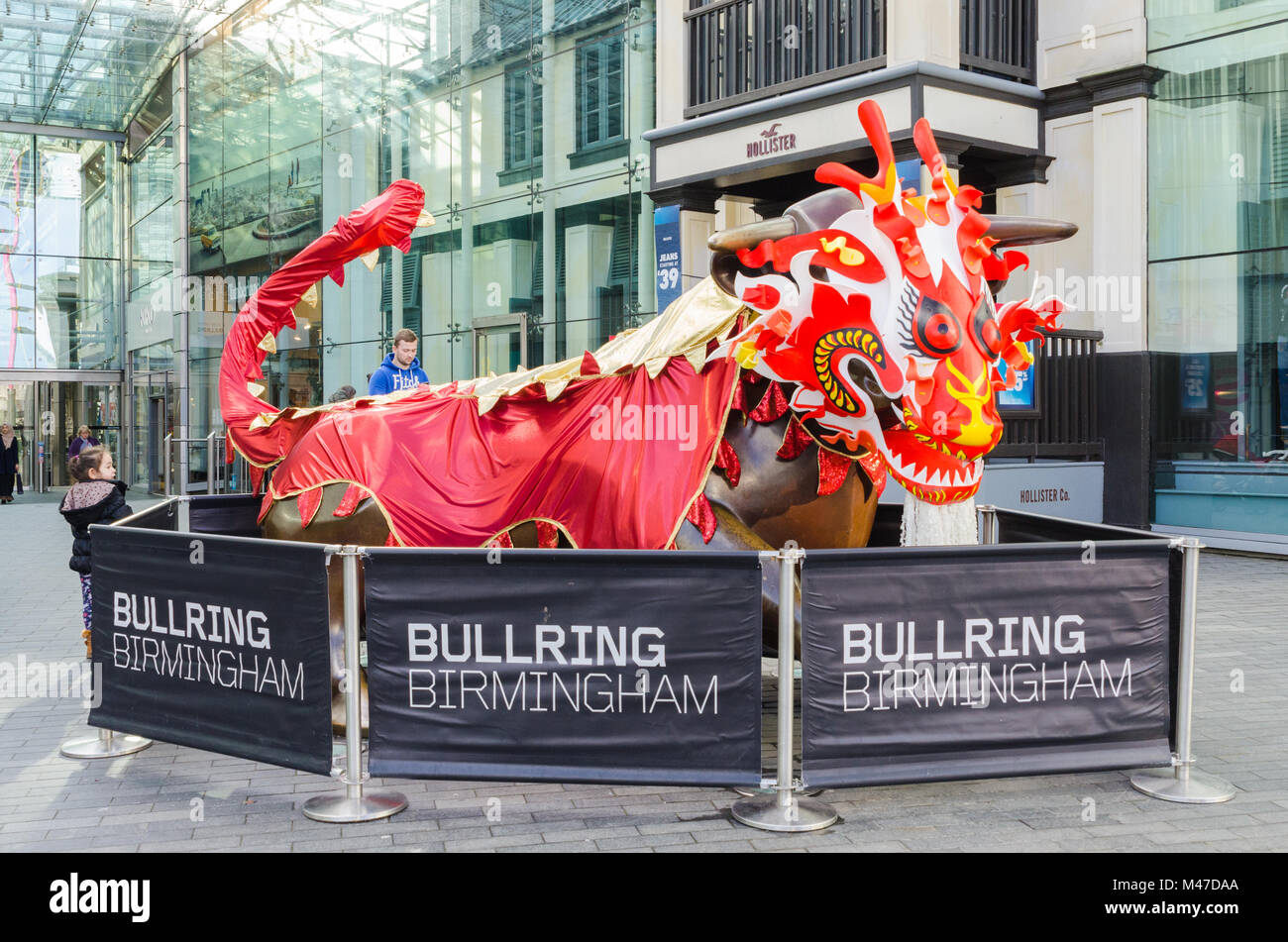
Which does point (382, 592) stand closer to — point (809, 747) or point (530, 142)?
point (809, 747)

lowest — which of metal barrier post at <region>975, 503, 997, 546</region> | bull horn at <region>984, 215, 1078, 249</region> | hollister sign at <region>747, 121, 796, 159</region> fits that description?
metal barrier post at <region>975, 503, 997, 546</region>

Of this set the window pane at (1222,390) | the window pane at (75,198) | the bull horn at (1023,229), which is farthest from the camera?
the window pane at (75,198)

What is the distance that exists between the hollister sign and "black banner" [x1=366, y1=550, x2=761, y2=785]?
9665 mm

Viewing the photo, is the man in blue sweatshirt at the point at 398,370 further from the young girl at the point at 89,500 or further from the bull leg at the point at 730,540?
the bull leg at the point at 730,540

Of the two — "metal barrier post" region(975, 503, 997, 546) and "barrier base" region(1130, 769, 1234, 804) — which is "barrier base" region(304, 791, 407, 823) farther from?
"metal barrier post" region(975, 503, 997, 546)

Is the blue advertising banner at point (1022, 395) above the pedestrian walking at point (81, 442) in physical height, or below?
above

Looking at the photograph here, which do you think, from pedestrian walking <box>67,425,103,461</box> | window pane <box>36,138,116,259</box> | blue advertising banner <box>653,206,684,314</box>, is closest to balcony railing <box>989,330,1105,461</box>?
blue advertising banner <box>653,206,684,314</box>

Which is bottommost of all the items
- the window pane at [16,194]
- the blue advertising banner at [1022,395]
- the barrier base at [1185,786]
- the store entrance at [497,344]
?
the barrier base at [1185,786]

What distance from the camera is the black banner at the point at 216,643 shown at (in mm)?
4344

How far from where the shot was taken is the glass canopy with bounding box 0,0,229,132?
2183 centimetres

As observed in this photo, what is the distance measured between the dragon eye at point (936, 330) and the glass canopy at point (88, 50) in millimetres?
21943

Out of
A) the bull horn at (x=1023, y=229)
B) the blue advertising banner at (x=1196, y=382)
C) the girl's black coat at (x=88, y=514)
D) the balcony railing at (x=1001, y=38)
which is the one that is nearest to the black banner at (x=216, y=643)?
the girl's black coat at (x=88, y=514)

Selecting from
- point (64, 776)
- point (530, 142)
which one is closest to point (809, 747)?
point (64, 776)

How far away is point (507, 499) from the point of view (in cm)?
555
